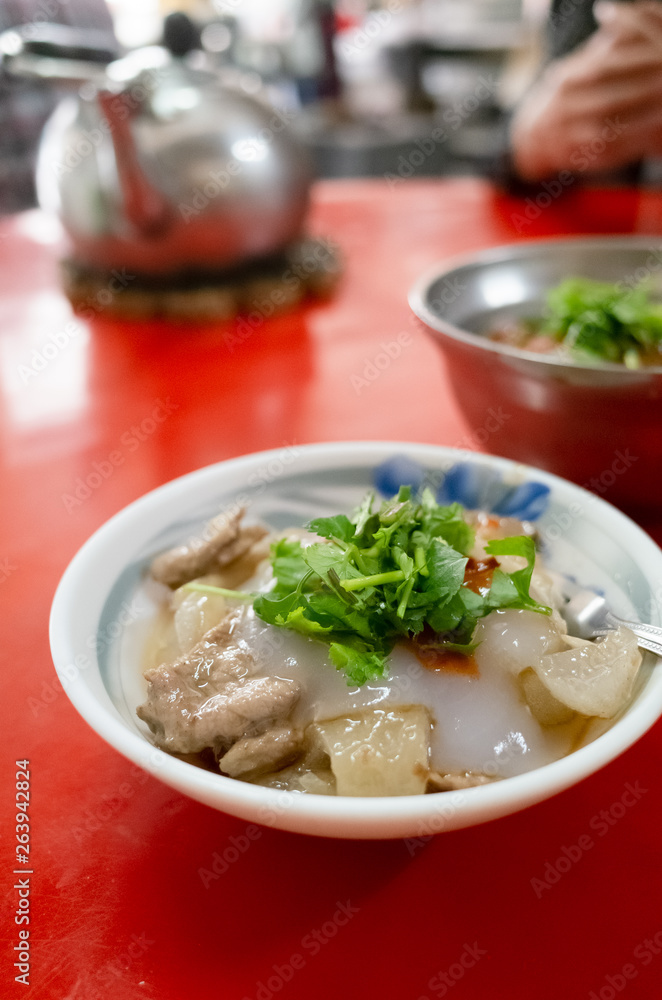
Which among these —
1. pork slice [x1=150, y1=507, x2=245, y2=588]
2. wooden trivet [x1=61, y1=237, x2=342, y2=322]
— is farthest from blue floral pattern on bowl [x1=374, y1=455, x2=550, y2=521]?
wooden trivet [x1=61, y1=237, x2=342, y2=322]

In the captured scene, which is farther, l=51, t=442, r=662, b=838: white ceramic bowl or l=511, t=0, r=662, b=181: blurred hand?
l=511, t=0, r=662, b=181: blurred hand

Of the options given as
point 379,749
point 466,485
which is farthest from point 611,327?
point 379,749

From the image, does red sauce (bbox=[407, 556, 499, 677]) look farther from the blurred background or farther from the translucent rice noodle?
the blurred background

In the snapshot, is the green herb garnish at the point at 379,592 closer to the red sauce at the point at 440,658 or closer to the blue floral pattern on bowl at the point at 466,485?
the red sauce at the point at 440,658

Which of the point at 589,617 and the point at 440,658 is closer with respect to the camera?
the point at 440,658

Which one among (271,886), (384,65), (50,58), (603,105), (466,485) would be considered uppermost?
(50,58)

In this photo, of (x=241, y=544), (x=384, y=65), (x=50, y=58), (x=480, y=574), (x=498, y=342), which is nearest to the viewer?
(x=480, y=574)

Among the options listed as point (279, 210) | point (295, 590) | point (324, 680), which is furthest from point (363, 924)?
point (279, 210)

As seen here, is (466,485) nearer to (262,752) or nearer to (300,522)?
(300,522)
